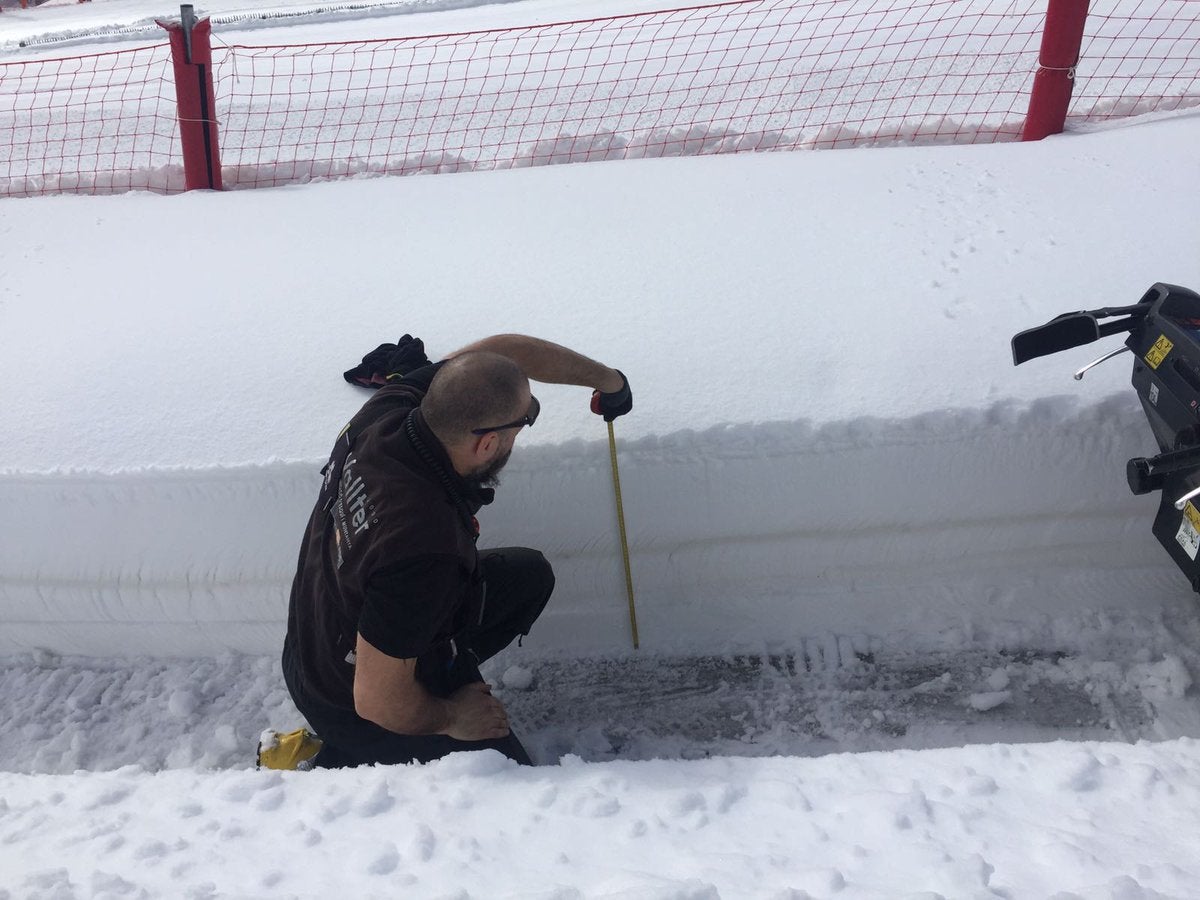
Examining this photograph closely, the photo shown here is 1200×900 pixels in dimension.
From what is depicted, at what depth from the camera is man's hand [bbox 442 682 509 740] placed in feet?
7.20

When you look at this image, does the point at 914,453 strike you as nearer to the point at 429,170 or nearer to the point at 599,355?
the point at 599,355

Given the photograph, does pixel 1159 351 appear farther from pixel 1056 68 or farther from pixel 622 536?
pixel 1056 68

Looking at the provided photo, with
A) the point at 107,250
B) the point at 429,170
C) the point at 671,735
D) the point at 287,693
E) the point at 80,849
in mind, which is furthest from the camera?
the point at 429,170

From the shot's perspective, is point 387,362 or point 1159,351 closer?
point 1159,351

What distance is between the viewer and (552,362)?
8.31 ft

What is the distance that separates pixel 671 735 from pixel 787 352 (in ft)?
3.78

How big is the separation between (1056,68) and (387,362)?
10.5 ft

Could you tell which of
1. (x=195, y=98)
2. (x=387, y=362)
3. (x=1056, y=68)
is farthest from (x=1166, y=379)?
(x=195, y=98)

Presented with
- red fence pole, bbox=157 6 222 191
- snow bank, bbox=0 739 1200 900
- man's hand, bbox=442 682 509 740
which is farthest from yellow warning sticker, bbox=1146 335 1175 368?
red fence pole, bbox=157 6 222 191

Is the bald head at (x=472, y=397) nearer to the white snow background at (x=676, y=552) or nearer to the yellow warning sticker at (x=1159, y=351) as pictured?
the white snow background at (x=676, y=552)

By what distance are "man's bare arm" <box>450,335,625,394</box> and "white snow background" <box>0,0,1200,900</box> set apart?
21 centimetres

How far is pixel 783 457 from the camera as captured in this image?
2.67m

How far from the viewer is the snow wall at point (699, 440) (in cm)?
269

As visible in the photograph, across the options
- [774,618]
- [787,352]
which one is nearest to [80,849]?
[774,618]
